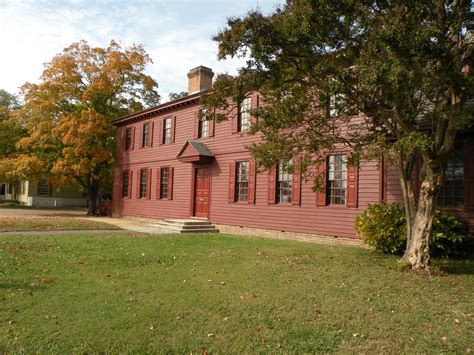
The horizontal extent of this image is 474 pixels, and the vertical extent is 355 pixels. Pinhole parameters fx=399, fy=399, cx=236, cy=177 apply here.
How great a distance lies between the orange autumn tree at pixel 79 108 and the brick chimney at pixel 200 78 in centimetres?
800

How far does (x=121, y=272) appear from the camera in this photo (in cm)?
771

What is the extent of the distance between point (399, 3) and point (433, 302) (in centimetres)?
476

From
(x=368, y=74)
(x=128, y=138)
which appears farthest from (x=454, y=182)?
(x=128, y=138)

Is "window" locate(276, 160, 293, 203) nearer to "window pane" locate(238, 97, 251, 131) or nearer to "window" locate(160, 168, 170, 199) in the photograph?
"window pane" locate(238, 97, 251, 131)

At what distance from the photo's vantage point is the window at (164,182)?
20.4 metres

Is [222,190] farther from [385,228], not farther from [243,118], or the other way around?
[385,228]

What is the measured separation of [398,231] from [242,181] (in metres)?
7.61

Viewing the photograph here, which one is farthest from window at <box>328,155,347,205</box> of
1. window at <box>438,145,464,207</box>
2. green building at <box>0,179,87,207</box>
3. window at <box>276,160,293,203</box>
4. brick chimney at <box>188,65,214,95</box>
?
green building at <box>0,179,87,207</box>

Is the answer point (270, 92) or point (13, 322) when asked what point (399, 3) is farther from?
point (13, 322)

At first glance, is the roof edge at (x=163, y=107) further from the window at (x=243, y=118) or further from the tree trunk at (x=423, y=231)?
the tree trunk at (x=423, y=231)

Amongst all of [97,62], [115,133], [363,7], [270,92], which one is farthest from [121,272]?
[97,62]

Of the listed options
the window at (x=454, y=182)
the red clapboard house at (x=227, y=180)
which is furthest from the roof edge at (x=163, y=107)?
the window at (x=454, y=182)

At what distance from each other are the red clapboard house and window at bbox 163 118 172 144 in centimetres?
5

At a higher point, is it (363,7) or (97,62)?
(97,62)
